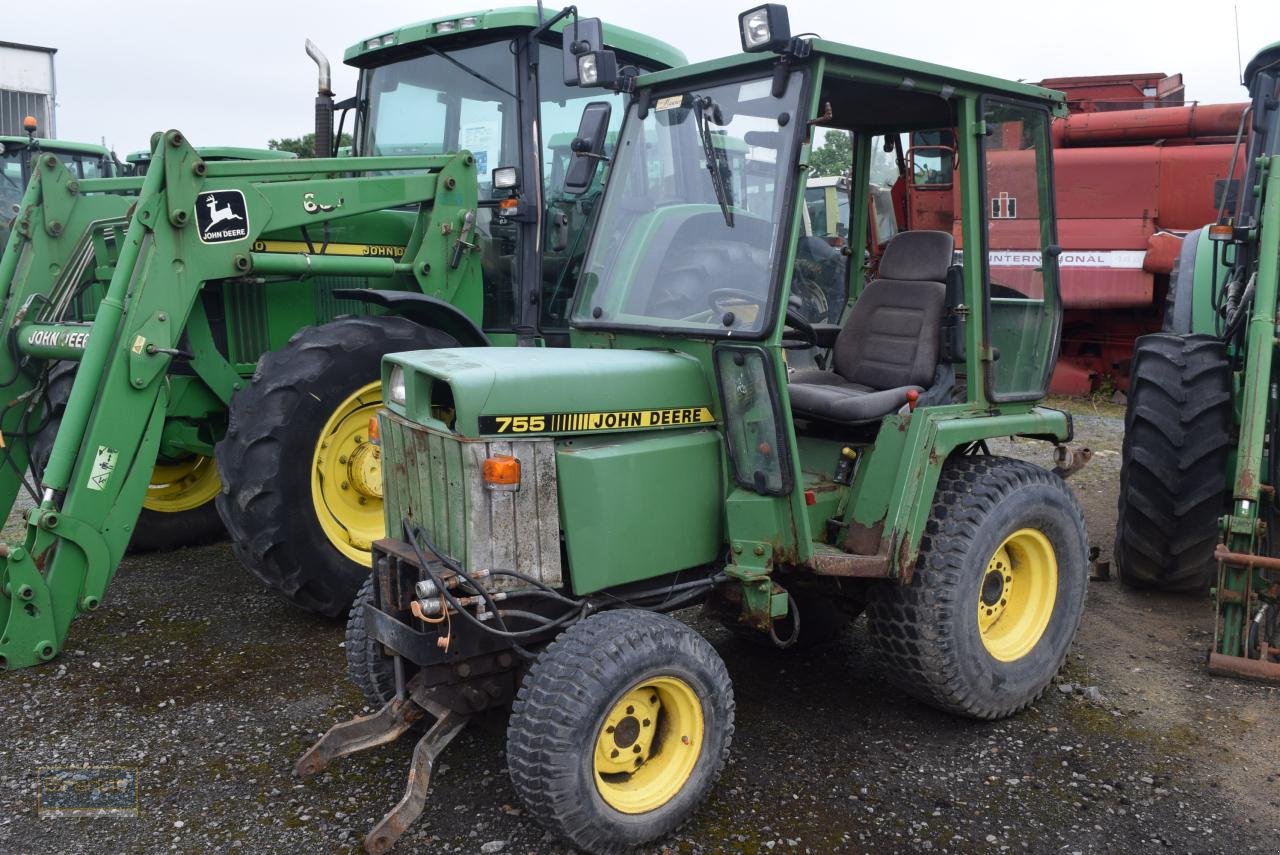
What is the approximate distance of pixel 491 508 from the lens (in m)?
2.99

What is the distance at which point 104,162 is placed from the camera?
10750mm

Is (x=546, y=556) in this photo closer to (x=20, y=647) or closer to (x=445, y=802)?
(x=445, y=802)

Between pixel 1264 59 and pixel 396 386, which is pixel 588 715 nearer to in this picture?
pixel 396 386

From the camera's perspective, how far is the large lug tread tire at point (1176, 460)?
15.1 ft

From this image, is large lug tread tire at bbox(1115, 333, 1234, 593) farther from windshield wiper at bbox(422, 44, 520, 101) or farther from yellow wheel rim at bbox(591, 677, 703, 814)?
windshield wiper at bbox(422, 44, 520, 101)

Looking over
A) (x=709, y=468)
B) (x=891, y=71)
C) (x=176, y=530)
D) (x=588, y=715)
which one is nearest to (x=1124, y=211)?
(x=891, y=71)

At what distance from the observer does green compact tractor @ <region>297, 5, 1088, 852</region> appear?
118 inches

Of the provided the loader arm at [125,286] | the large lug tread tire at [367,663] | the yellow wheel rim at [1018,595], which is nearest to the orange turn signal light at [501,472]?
the large lug tread tire at [367,663]

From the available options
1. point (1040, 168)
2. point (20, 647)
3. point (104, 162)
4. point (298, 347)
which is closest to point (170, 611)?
point (20, 647)

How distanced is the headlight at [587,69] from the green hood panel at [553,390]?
0.95 m

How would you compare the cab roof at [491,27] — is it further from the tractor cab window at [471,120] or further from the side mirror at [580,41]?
the side mirror at [580,41]

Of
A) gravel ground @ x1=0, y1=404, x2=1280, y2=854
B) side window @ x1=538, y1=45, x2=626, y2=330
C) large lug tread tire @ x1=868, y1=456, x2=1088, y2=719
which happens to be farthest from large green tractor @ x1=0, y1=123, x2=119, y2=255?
large lug tread tire @ x1=868, y1=456, x2=1088, y2=719

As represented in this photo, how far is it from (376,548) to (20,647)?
1.84 metres

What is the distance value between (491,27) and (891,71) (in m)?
2.65
